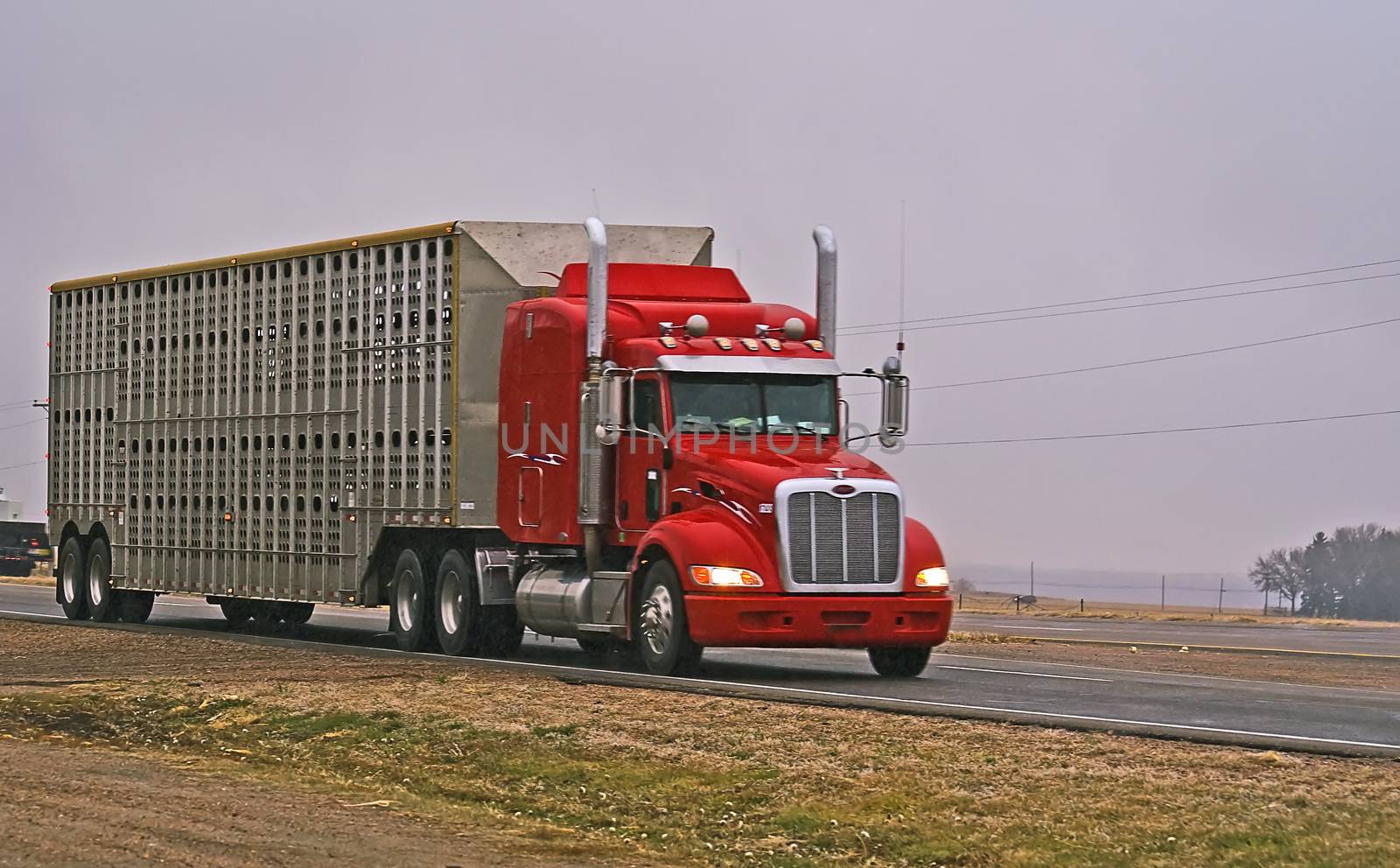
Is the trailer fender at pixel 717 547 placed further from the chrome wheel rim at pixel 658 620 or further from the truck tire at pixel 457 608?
the truck tire at pixel 457 608

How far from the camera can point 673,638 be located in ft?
66.2

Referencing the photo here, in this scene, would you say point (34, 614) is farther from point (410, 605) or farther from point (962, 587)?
point (962, 587)

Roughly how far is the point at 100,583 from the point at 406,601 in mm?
7942

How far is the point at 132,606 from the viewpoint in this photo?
103ft

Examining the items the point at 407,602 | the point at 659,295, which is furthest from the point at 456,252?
the point at 407,602

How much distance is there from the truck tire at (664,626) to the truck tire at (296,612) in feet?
36.4

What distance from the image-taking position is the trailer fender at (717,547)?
19.7m

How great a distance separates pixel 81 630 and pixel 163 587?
1921 mm

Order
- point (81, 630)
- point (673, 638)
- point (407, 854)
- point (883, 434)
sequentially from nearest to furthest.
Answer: point (407, 854), point (673, 638), point (883, 434), point (81, 630)

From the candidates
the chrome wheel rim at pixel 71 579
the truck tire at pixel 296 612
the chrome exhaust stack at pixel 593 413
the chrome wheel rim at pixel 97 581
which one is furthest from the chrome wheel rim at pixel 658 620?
the chrome wheel rim at pixel 71 579

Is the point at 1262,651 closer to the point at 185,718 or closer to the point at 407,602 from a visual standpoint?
the point at 407,602

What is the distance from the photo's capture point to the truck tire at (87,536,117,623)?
30.9 metres

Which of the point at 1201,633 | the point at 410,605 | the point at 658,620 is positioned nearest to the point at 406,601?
the point at 410,605

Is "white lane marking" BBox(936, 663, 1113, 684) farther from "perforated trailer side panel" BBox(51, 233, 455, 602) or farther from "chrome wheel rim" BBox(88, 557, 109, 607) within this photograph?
"chrome wheel rim" BBox(88, 557, 109, 607)
